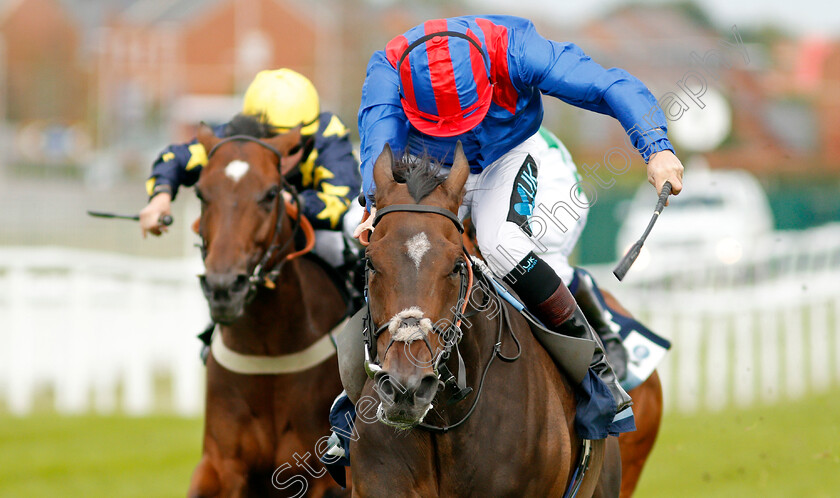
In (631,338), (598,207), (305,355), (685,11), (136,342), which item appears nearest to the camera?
(305,355)

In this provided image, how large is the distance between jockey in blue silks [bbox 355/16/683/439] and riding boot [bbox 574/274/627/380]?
57 cm

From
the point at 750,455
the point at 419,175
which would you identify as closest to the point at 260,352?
the point at 419,175

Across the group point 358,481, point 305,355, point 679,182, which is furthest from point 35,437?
point 679,182

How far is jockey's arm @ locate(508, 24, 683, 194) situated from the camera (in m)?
3.53

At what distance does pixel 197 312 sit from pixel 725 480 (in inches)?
208

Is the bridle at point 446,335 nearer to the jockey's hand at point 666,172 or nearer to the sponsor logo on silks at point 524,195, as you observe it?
the sponsor logo on silks at point 524,195

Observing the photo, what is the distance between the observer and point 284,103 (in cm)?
525

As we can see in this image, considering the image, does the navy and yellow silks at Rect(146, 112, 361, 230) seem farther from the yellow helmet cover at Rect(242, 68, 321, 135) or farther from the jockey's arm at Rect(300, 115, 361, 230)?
the yellow helmet cover at Rect(242, 68, 321, 135)

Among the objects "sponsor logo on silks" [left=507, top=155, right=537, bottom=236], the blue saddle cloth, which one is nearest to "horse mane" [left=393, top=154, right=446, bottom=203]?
"sponsor logo on silks" [left=507, top=155, right=537, bottom=236]

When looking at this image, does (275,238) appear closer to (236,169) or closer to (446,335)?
(236,169)

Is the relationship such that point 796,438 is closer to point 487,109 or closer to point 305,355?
point 305,355

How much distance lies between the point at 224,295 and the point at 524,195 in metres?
1.33

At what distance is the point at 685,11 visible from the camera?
169 ft

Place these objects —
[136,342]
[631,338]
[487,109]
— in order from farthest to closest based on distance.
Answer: [136,342] → [631,338] → [487,109]
